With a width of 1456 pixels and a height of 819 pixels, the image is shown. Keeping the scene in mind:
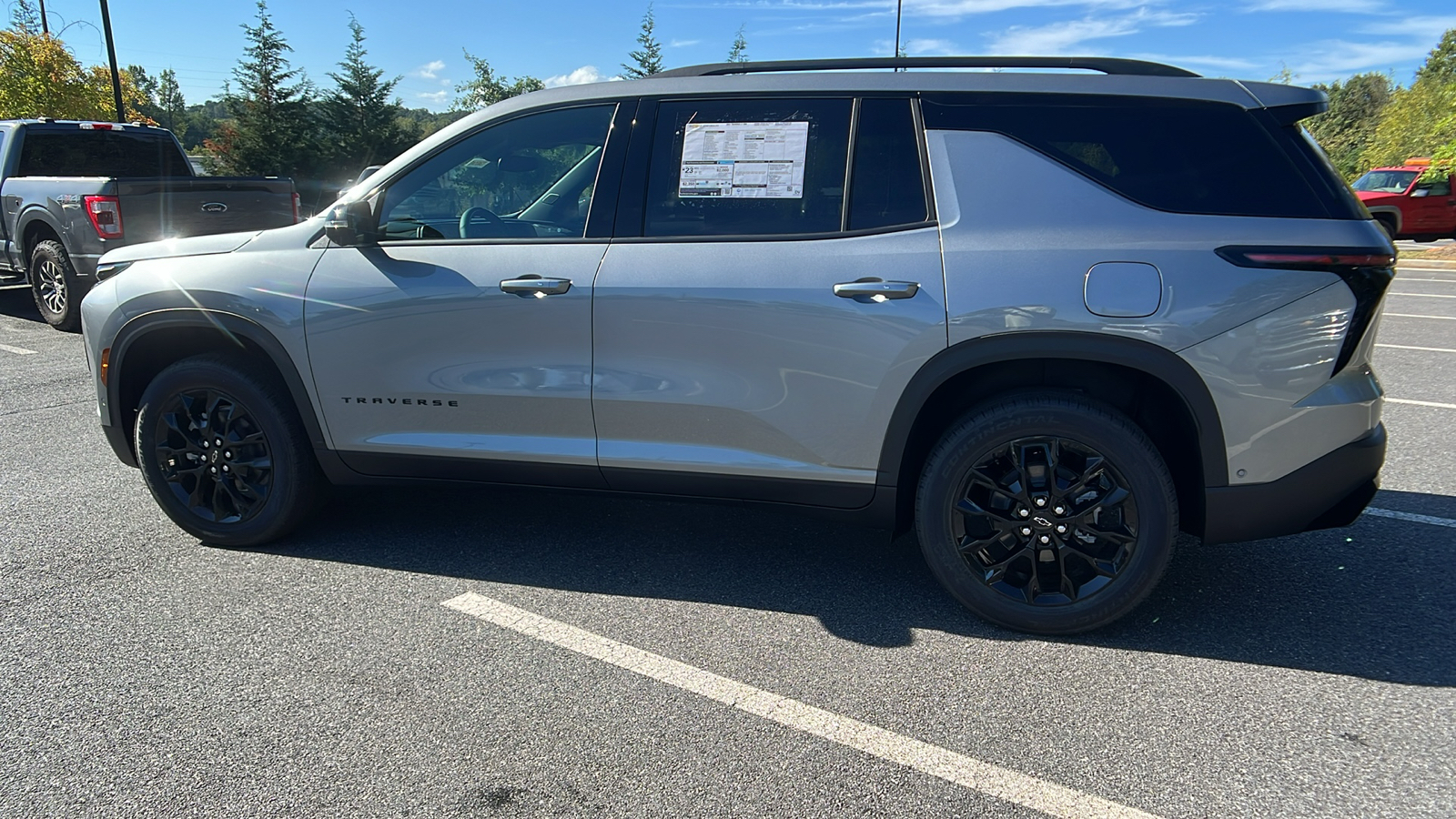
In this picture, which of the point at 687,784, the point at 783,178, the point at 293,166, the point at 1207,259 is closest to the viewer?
the point at 687,784

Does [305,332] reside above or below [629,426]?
above

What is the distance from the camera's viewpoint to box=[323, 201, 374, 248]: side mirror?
11.9 ft

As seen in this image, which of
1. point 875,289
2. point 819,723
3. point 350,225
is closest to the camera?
point 819,723

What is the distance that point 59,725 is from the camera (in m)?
2.72

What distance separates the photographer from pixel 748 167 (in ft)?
11.0

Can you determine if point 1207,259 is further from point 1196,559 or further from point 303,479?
point 303,479

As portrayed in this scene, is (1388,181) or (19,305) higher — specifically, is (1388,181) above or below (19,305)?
above

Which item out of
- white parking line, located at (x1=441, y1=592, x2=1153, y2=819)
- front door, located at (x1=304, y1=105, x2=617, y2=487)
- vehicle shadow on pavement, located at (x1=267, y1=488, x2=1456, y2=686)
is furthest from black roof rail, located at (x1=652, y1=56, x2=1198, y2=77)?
white parking line, located at (x1=441, y1=592, x2=1153, y2=819)

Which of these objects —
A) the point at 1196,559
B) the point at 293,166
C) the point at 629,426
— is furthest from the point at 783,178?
the point at 293,166

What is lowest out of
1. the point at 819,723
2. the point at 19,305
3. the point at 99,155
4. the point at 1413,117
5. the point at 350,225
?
the point at 819,723

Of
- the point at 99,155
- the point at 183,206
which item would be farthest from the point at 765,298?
the point at 99,155

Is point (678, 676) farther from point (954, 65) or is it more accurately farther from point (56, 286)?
point (56, 286)

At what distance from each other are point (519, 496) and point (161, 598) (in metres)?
1.59

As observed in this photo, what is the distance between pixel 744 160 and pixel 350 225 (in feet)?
5.01
